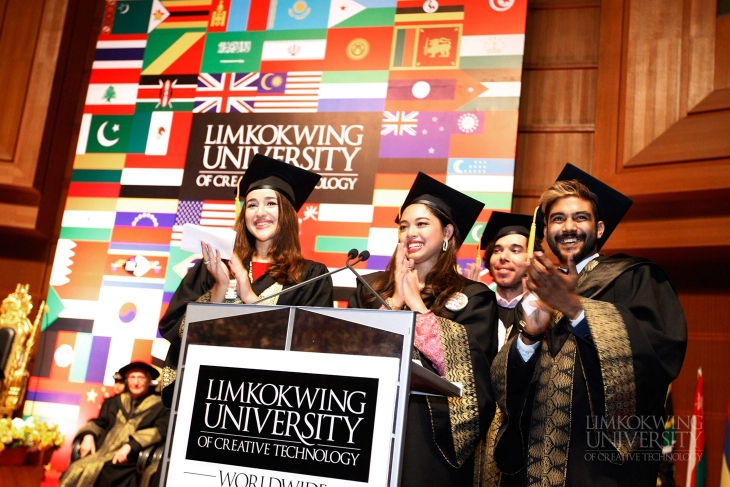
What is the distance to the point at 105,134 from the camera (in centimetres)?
627

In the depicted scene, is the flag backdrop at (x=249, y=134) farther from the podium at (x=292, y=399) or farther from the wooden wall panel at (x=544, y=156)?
the podium at (x=292, y=399)

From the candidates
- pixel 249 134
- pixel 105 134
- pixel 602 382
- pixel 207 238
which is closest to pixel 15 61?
pixel 105 134

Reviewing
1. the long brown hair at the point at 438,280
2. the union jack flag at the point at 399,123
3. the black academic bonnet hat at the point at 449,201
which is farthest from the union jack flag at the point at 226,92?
the long brown hair at the point at 438,280

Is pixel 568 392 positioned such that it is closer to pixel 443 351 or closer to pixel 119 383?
pixel 443 351

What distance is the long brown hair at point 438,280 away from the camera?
10.6 feet

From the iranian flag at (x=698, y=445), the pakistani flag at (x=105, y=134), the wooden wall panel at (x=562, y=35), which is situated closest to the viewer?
the iranian flag at (x=698, y=445)

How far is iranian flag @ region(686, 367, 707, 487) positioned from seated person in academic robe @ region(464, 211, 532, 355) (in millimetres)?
1515

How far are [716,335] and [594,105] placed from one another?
6.17ft

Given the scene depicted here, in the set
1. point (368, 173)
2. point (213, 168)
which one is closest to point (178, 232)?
point (213, 168)

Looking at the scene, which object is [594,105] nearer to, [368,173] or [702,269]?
[702,269]

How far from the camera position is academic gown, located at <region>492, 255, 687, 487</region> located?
100 inches

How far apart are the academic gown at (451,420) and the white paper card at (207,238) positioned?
35.7 inches

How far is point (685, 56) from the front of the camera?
5023 millimetres

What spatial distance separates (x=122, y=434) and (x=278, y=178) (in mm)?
2613
